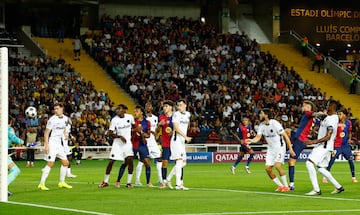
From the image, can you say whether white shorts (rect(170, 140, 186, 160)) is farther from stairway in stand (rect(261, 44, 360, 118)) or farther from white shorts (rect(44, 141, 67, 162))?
stairway in stand (rect(261, 44, 360, 118))

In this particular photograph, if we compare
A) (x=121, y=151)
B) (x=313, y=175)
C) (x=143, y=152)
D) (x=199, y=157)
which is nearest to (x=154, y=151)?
(x=143, y=152)

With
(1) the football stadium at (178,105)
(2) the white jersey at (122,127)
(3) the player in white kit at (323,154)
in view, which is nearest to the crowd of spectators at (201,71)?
(1) the football stadium at (178,105)

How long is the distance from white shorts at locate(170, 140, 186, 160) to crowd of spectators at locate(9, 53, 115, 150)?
62.3 feet

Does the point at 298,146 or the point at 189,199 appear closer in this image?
the point at 189,199

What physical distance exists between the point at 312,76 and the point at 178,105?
123 feet

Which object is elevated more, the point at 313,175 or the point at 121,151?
the point at 121,151

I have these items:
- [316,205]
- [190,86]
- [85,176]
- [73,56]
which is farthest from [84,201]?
[73,56]

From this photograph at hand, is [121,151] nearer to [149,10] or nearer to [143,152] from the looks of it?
[143,152]

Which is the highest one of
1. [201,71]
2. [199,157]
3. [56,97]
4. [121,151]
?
[201,71]

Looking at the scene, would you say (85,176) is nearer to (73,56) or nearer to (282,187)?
(282,187)

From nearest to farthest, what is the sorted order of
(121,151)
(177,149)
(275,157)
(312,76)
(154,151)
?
(275,157)
(177,149)
(121,151)
(154,151)
(312,76)

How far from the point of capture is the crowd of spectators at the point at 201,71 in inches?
1937

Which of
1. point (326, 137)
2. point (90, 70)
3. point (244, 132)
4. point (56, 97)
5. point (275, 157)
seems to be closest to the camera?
point (326, 137)

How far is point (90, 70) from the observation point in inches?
2100
